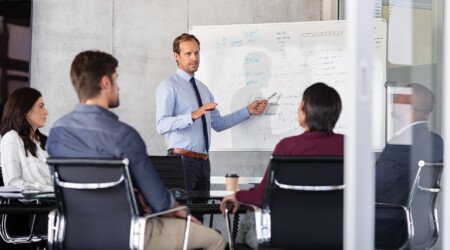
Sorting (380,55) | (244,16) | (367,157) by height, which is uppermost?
(244,16)

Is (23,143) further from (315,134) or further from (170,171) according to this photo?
(315,134)

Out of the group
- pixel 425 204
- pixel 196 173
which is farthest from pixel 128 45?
pixel 425 204

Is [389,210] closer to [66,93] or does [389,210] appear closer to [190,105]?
[190,105]

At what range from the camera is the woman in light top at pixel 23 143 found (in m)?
3.90

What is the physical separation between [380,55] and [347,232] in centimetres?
75

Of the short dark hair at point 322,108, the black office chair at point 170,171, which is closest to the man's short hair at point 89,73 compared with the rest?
the short dark hair at point 322,108

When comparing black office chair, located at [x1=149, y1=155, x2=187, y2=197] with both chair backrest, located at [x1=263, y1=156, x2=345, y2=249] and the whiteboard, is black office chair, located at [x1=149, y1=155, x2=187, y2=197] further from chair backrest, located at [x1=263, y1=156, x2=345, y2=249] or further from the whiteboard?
the whiteboard

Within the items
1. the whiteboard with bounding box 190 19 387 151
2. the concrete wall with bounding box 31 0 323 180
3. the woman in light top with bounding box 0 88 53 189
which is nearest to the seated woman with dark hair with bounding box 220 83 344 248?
the woman in light top with bounding box 0 88 53 189

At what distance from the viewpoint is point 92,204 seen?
2.57m

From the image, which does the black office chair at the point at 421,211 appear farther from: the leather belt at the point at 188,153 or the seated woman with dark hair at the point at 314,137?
the leather belt at the point at 188,153

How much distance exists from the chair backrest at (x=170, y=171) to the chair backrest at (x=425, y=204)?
1.65m

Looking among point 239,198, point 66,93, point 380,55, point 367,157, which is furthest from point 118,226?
point 66,93

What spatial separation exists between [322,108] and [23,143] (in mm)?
2057

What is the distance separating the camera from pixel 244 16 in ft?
21.2
